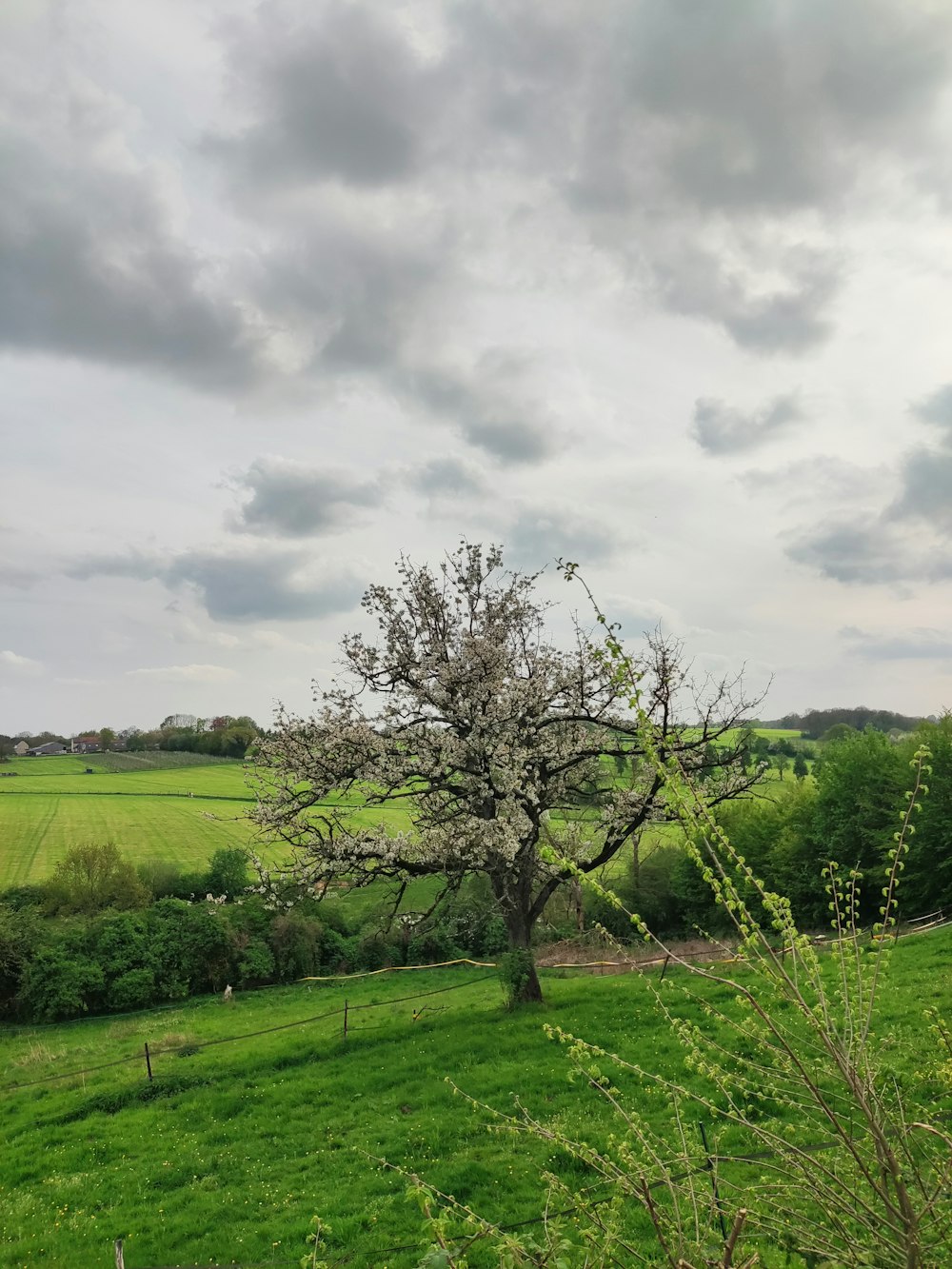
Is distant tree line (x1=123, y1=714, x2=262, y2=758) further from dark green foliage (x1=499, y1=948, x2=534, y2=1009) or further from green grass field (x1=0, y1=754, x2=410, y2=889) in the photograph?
dark green foliage (x1=499, y1=948, x2=534, y2=1009)

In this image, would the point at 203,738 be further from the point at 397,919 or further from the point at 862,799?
the point at 862,799

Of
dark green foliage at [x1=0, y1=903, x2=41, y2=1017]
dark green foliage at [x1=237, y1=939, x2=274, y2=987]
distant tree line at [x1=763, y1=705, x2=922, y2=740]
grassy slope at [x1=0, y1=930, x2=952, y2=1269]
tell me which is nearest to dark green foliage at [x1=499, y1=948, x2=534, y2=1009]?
grassy slope at [x1=0, y1=930, x2=952, y2=1269]

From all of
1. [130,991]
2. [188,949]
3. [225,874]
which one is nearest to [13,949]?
[130,991]

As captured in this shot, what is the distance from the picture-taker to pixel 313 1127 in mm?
13469

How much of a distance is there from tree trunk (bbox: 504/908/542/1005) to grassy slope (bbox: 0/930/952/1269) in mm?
530

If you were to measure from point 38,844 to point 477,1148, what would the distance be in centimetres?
5965

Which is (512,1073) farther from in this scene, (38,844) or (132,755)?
(132,755)

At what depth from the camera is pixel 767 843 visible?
1615 inches

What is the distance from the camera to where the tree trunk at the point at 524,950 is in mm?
17766

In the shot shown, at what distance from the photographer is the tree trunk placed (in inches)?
699

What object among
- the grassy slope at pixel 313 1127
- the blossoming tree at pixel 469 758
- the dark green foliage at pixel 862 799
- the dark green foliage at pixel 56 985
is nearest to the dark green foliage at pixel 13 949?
the dark green foliage at pixel 56 985

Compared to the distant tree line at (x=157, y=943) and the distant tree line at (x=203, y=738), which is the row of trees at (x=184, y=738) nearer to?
the distant tree line at (x=203, y=738)

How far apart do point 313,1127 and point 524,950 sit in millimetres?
6380

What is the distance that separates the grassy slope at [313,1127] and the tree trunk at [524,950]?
0.53m
